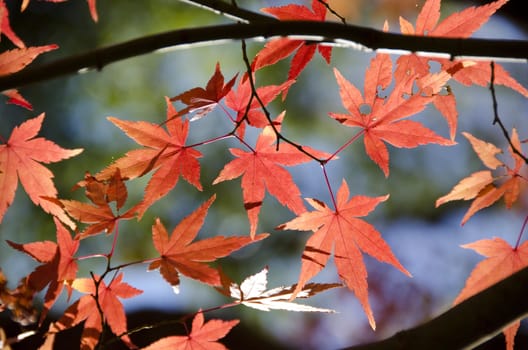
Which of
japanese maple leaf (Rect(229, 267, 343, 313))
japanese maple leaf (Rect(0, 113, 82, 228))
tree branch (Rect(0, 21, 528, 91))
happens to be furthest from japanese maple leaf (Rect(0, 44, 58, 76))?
japanese maple leaf (Rect(229, 267, 343, 313))

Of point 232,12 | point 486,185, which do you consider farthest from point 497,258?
point 232,12

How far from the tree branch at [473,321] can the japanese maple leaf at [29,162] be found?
2.07ft

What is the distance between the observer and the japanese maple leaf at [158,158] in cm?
84

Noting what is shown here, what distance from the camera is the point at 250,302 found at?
0.80 meters

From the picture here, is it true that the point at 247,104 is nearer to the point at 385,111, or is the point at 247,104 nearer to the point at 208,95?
the point at 208,95

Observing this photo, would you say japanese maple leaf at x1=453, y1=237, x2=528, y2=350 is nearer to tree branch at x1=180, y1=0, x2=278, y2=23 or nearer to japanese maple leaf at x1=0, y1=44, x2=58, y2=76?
tree branch at x1=180, y1=0, x2=278, y2=23

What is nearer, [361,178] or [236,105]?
[236,105]

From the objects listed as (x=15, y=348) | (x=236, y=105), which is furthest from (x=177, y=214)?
(x=236, y=105)

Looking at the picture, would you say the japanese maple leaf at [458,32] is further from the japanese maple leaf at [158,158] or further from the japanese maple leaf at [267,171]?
the japanese maple leaf at [158,158]

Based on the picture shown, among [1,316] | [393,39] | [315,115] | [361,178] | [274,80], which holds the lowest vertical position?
[1,316]

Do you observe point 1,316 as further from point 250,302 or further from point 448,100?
point 448,100

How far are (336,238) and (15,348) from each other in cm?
147

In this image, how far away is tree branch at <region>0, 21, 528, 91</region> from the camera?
1.82 feet

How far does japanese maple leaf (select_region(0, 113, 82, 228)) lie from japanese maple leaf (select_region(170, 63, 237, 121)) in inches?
9.9
